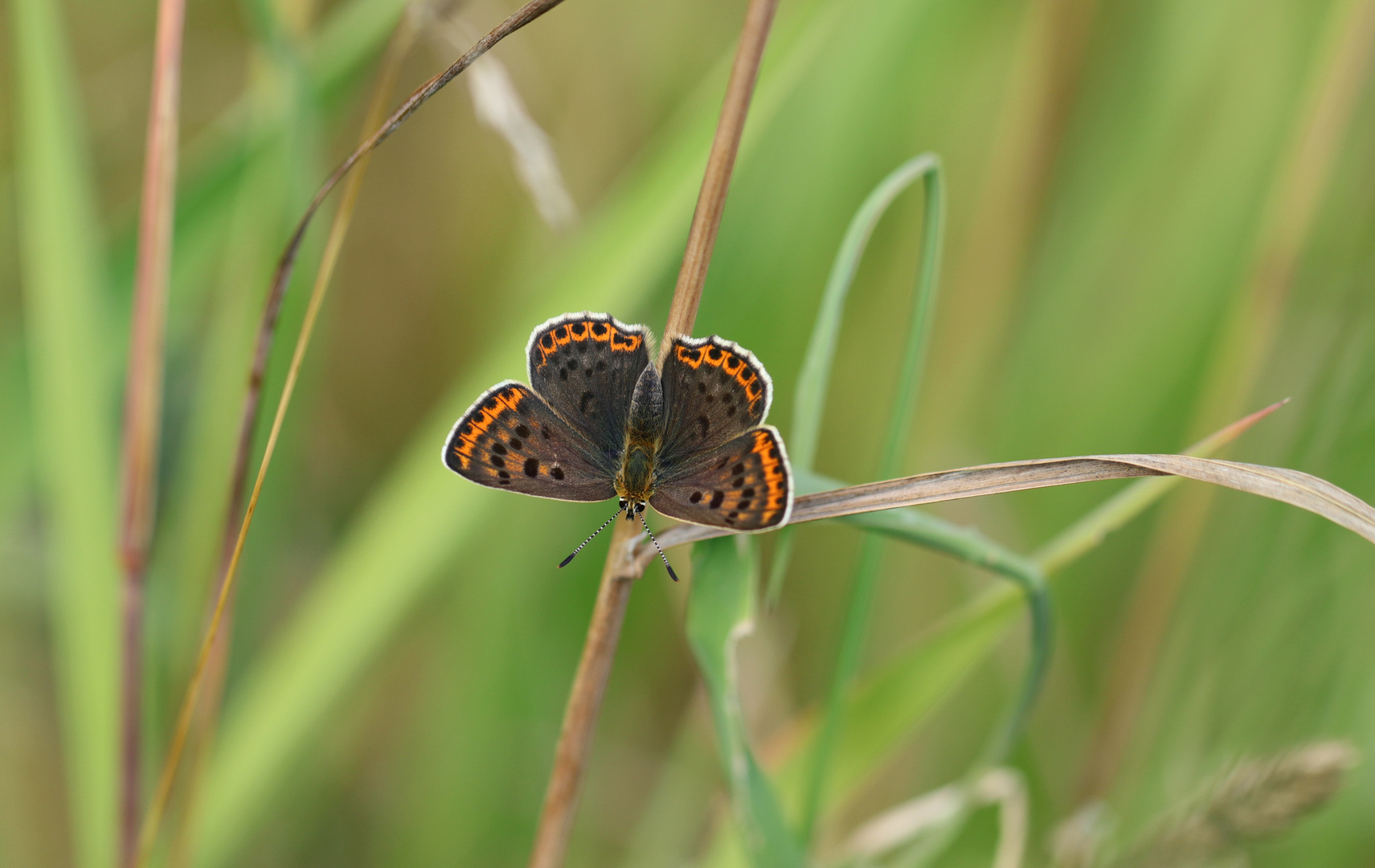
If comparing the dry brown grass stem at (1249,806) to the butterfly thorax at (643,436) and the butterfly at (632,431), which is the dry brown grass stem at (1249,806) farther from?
the butterfly thorax at (643,436)

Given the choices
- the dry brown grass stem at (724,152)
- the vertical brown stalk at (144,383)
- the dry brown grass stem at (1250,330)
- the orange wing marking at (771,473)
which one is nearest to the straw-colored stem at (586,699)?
the orange wing marking at (771,473)

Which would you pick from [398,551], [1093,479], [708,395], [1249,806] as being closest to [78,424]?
[398,551]

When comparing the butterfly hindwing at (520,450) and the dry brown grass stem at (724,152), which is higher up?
the dry brown grass stem at (724,152)

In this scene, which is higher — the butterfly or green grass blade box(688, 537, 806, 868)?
the butterfly

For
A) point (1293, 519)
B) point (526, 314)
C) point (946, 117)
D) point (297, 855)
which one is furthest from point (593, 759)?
point (946, 117)

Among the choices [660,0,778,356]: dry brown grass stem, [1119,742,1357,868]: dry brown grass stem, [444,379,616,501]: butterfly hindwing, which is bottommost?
[1119,742,1357,868]: dry brown grass stem

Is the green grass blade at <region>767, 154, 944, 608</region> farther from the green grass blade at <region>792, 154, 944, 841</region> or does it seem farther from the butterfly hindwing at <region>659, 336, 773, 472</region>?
the butterfly hindwing at <region>659, 336, 773, 472</region>

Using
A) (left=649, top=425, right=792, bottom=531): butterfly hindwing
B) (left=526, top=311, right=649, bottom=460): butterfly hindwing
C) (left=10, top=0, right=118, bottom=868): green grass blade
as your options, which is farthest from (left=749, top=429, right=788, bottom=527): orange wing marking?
(left=10, top=0, right=118, bottom=868): green grass blade
